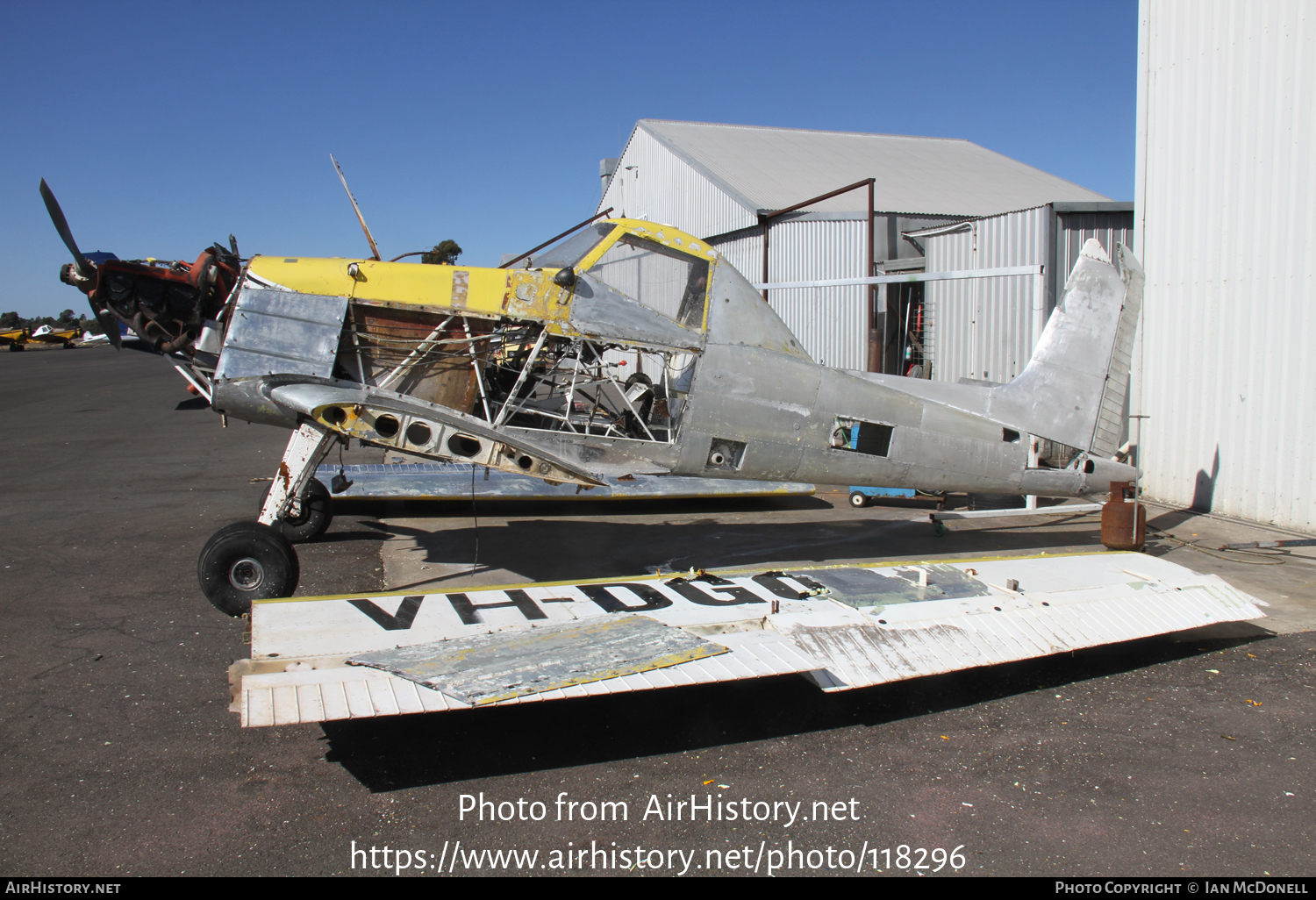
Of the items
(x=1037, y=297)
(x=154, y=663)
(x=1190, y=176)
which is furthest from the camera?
(x=1190, y=176)

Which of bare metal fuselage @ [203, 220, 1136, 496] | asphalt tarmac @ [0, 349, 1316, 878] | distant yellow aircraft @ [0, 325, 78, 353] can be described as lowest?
asphalt tarmac @ [0, 349, 1316, 878]

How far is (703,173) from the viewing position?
20.4 meters

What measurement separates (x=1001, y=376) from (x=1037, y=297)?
125 inches

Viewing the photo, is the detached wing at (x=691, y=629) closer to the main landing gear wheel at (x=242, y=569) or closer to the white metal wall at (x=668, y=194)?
the main landing gear wheel at (x=242, y=569)

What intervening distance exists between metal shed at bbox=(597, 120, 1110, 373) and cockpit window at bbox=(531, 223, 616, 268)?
8.11 meters

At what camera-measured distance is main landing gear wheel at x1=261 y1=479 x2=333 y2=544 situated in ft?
25.9

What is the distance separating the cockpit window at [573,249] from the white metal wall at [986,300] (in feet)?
22.3

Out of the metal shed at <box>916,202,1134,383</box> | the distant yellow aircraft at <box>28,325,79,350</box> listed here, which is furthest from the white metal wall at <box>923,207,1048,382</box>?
the distant yellow aircraft at <box>28,325,79,350</box>

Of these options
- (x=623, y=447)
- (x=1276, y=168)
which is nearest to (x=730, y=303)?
(x=623, y=447)

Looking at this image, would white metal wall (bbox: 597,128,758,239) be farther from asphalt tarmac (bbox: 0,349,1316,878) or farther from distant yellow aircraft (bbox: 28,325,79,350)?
distant yellow aircraft (bbox: 28,325,79,350)

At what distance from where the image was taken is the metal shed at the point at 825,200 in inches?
612

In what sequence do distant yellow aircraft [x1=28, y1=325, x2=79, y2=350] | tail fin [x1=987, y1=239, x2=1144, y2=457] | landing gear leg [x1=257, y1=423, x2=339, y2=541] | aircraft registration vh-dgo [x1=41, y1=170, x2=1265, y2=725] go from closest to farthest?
aircraft registration vh-dgo [x1=41, y1=170, x2=1265, y2=725]
landing gear leg [x1=257, y1=423, x2=339, y2=541]
tail fin [x1=987, y1=239, x2=1144, y2=457]
distant yellow aircraft [x1=28, y1=325, x2=79, y2=350]

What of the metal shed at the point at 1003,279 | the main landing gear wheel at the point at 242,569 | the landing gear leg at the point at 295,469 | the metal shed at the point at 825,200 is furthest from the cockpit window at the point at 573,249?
the metal shed at the point at 825,200

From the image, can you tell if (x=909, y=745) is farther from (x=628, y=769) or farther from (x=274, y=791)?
(x=274, y=791)
